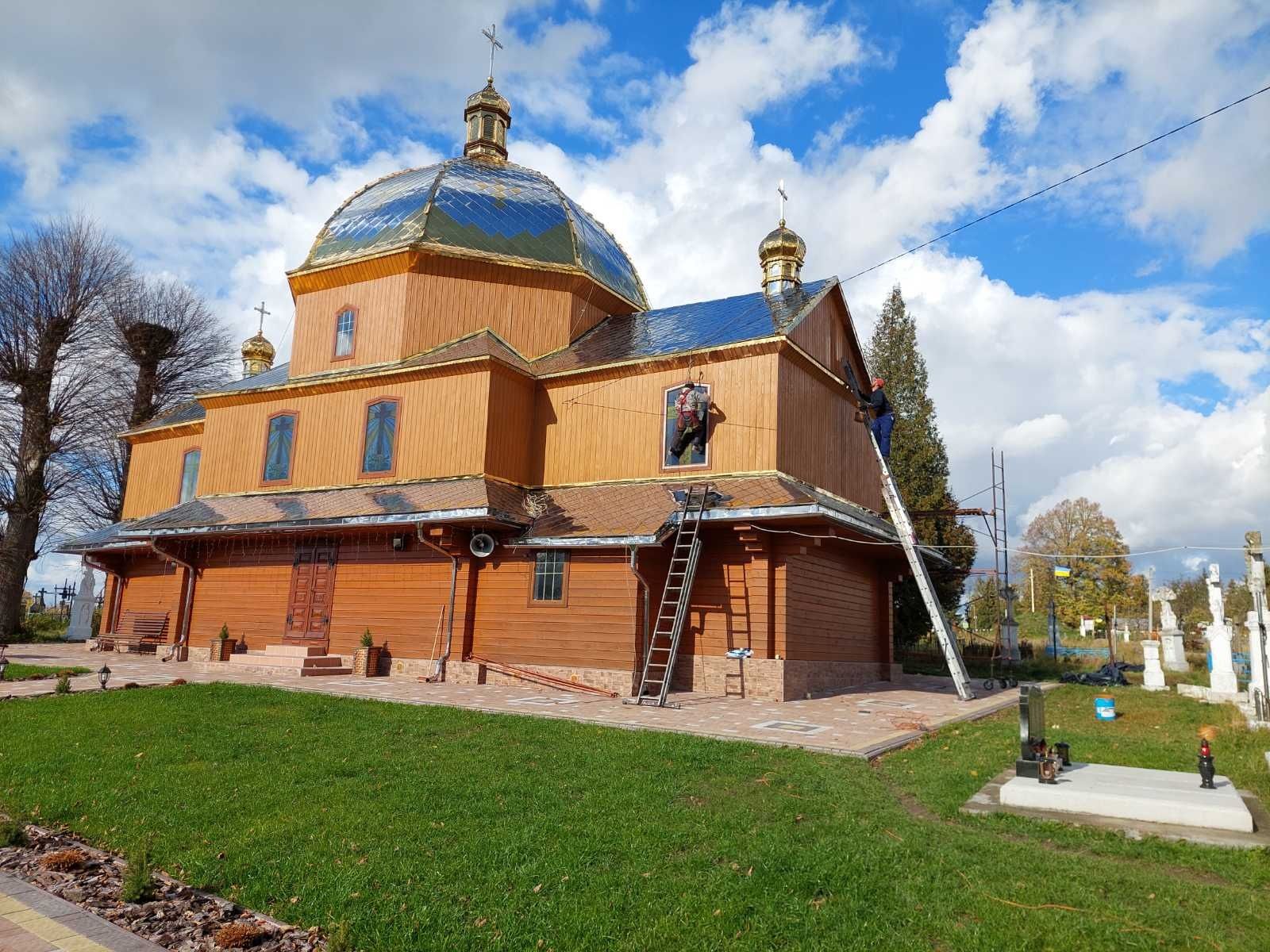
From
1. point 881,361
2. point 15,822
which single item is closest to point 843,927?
point 15,822

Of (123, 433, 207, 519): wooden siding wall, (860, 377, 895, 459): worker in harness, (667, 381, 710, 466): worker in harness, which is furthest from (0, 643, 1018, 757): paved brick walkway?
(123, 433, 207, 519): wooden siding wall

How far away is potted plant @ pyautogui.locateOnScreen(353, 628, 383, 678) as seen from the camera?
1556 cm

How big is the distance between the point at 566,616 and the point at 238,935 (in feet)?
34.9

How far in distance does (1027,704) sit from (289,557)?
1524 centimetres

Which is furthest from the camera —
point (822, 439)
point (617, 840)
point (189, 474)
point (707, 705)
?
point (189, 474)

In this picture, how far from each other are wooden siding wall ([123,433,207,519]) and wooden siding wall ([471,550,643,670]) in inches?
502

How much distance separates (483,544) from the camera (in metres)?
15.3

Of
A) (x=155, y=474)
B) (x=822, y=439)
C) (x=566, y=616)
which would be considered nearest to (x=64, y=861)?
(x=566, y=616)

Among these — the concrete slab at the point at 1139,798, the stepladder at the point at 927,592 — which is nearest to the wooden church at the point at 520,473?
the stepladder at the point at 927,592

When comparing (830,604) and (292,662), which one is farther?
(830,604)

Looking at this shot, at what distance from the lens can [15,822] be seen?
555cm

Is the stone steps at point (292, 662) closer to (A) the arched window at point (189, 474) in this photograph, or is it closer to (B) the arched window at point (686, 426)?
(B) the arched window at point (686, 426)

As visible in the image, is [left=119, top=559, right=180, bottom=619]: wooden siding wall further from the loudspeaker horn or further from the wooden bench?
the loudspeaker horn

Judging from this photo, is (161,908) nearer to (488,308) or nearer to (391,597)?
(391,597)
